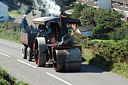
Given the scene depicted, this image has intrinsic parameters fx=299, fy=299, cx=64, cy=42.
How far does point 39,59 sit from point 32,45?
8.23ft

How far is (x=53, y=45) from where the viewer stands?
15.9 meters

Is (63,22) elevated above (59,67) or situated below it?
above

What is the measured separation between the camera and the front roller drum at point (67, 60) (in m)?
15.2

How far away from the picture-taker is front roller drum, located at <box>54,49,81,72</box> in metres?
15.2

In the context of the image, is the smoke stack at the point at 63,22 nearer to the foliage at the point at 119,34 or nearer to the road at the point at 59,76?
the road at the point at 59,76

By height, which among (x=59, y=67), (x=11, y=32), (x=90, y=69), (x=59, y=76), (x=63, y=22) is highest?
(x=63, y=22)

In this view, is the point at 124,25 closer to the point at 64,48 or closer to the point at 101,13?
the point at 101,13

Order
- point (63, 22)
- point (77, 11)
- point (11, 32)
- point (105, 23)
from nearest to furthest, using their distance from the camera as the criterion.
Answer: point (63, 22), point (11, 32), point (105, 23), point (77, 11)

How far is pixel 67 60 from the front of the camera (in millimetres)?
15227

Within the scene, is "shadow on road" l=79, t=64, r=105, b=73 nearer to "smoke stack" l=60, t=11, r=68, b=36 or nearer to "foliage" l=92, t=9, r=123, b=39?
"smoke stack" l=60, t=11, r=68, b=36

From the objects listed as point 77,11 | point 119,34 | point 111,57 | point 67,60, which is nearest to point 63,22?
point 67,60

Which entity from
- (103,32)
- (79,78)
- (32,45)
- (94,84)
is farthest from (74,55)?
(103,32)

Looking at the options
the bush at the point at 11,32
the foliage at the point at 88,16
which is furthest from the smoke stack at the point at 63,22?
the foliage at the point at 88,16

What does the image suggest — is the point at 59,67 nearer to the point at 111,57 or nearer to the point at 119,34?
the point at 111,57
